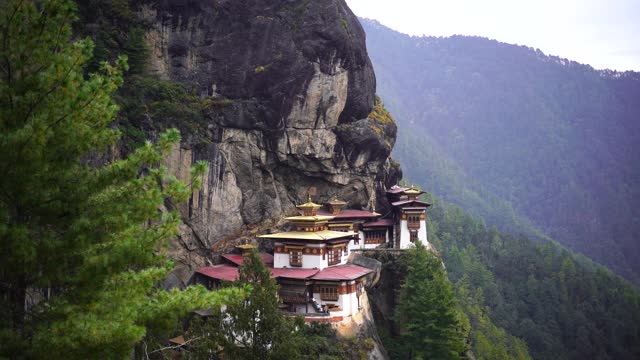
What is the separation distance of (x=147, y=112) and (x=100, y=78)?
894 inches

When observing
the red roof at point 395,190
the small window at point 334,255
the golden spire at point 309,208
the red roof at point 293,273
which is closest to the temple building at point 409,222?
the red roof at point 395,190

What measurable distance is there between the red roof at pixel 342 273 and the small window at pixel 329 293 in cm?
75

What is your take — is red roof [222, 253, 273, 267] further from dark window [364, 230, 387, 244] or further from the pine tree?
the pine tree

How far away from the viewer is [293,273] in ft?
99.9

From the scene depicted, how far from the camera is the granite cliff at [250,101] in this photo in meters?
32.5

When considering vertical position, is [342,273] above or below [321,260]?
below

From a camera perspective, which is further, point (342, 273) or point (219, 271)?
point (219, 271)

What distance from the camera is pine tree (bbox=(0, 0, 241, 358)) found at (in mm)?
7988

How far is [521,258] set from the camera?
280 feet

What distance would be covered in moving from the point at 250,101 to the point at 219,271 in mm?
11562

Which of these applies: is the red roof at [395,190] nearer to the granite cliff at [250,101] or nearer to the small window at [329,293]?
the granite cliff at [250,101]

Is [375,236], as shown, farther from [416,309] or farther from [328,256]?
[416,309]

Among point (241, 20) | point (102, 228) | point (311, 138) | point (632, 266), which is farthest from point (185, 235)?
point (632, 266)

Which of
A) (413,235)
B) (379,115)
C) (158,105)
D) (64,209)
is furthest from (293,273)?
(64,209)
